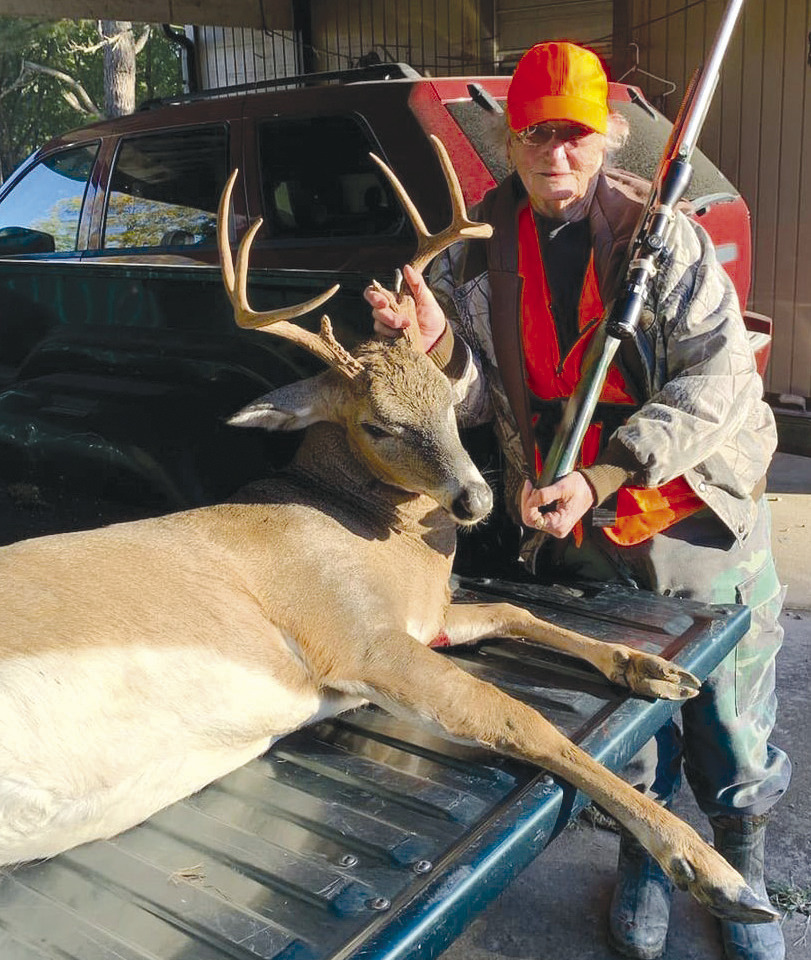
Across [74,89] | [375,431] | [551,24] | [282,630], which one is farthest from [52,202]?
[74,89]

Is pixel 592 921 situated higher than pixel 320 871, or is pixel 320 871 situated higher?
pixel 320 871

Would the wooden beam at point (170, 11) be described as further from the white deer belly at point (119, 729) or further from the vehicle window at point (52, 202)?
the white deer belly at point (119, 729)

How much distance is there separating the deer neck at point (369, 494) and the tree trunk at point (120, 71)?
61.7 feet

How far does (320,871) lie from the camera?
6.82 ft

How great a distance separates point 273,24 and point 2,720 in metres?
11.9

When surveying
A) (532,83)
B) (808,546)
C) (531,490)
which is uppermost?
(532,83)

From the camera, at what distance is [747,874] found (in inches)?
124

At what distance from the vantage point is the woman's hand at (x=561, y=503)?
9.15 ft

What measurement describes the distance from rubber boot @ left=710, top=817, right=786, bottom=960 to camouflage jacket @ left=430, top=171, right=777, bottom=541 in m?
A: 0.82

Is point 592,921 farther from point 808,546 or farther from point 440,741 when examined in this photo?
point 808,546

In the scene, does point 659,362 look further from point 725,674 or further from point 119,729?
point 119,729

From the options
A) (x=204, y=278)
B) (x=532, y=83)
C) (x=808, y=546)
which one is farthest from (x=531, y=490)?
(x=808, y=546)

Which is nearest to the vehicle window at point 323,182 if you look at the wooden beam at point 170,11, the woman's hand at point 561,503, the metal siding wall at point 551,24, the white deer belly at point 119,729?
the woman's hand at point 561,503

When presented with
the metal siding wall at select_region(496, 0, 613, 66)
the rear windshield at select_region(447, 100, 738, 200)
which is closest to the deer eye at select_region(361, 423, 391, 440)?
the rear windshield at select_region(447, 100, 738, 200)
